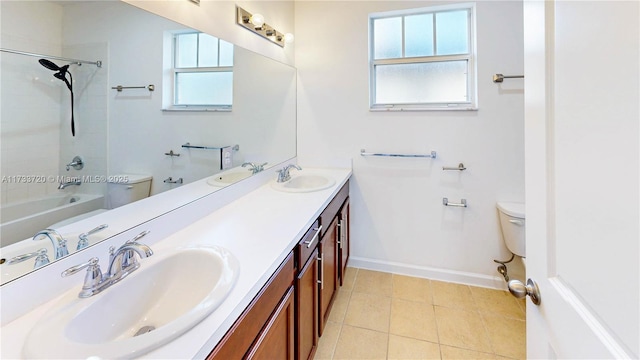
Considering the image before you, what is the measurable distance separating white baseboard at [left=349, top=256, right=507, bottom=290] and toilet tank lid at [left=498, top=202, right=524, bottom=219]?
59 centimetres

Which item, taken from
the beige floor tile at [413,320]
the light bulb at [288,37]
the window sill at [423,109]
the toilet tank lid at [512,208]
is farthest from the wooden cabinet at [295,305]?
the light bulb at [288,37]

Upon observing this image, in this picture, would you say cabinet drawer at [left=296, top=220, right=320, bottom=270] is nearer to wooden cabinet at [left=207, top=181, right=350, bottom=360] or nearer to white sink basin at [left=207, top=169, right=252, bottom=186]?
wooden cabinet at [left=207, top=181, right=350, bottom=360]

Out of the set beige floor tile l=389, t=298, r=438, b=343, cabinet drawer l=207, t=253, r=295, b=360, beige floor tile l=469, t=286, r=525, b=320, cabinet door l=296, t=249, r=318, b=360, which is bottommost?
beige floor tile l=389, t=298, r=438, b=343

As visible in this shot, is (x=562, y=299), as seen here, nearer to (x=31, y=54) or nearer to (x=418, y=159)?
(x=31, y=54)

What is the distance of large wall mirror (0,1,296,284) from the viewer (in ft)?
2.50

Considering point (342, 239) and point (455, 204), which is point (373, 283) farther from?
point (455, 204)

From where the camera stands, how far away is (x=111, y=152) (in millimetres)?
1039

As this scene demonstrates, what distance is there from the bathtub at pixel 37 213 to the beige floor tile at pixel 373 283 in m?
1.92

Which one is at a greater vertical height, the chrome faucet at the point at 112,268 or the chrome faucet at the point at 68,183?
the chrome faucet at the point at 68,183

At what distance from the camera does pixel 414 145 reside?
7.86ft

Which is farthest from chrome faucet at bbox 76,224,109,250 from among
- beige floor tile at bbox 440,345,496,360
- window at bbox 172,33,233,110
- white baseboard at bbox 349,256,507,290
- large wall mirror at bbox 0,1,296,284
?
white baseboard at bbox 349,256,507,290

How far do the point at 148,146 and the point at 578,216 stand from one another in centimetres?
139

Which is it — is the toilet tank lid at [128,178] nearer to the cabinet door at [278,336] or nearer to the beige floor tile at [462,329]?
the cabinet door at [278,336]

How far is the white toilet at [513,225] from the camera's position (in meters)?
2.08
